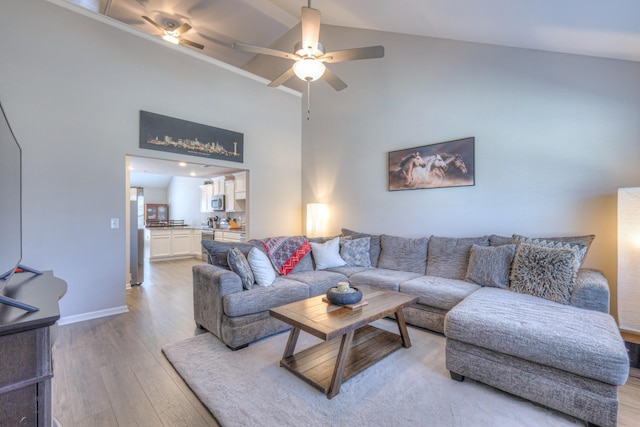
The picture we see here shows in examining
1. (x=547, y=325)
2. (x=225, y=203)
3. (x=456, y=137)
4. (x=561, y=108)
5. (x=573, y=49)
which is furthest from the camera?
(x=225, y=203)

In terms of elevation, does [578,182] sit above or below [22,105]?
below

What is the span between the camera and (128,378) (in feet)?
6.73

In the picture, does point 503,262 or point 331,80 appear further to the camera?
point 331,80

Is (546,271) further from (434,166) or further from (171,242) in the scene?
(171,242)

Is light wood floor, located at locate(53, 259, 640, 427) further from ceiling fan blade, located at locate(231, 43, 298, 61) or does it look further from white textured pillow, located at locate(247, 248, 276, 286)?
ceiling fan blade, located at locate(231, 43, 298, 61)

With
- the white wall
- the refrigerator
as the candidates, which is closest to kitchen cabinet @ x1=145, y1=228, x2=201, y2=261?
the refrigerator

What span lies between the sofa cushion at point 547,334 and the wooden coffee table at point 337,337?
1.76 ft

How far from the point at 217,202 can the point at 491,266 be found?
5.84m

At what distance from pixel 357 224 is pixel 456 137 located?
1975 mm

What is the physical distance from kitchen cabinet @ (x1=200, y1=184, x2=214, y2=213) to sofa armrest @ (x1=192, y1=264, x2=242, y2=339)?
469 centimetres

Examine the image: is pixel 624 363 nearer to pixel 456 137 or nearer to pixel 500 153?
pixel 500 153

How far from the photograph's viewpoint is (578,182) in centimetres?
280

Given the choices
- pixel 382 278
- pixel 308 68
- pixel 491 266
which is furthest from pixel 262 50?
pixel 491 266

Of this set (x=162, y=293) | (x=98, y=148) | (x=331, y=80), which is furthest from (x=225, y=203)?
(x=331, y=80)
